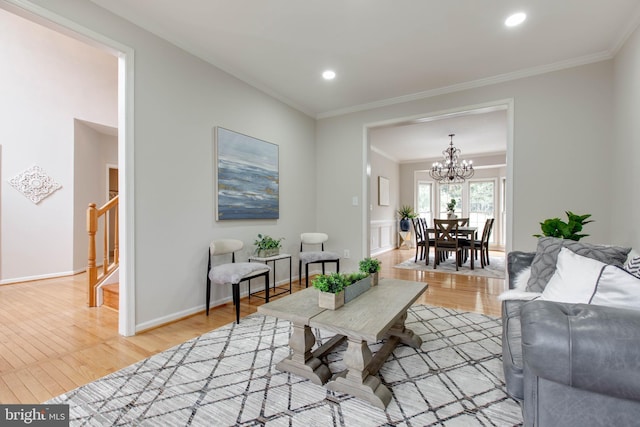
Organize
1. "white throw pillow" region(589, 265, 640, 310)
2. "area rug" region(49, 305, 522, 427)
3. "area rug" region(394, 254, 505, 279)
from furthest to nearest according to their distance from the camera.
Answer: "area rug" region(394, 254, 505, 279)
"area rug" region(49, 305, 522, 427)
"white throw pillow" region(589, 265, 640, 310)

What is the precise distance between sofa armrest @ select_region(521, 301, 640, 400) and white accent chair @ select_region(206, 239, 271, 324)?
7.40ft

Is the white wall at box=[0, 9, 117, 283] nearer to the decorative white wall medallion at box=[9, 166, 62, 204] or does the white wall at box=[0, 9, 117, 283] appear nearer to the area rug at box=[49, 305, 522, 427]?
the decorative white wall medallion at box=[9, 166, 62, 204]

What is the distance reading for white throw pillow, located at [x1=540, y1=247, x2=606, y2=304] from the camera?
1.30 m

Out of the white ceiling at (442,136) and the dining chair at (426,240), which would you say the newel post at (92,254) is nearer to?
the white ceiling at (442,136)

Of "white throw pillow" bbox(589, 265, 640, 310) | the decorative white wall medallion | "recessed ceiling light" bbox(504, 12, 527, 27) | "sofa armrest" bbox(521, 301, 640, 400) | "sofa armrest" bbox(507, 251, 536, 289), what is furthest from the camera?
the decorative white wall medallion

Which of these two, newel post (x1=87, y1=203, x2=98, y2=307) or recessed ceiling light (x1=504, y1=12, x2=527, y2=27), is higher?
recessed ceiling light (x1=504, y1=12, x2=527, y2=27)

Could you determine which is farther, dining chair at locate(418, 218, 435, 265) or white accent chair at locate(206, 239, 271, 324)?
dining chair at locate(418, 218, 435, 265)

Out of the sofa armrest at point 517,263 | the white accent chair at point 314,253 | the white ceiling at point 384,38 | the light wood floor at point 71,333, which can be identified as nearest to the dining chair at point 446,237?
the light wood floor at point 71,333

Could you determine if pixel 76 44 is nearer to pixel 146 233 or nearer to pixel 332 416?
pixel 146 233

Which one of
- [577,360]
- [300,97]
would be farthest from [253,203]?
[577,360]

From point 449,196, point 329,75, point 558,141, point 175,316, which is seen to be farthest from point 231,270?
point 449,196

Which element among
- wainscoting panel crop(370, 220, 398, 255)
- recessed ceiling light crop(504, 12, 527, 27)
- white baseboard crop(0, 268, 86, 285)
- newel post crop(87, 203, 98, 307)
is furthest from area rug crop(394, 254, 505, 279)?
white baseboard crop(0, 268, 86, 285)

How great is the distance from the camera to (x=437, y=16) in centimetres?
241

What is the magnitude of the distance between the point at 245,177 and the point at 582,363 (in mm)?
3217
